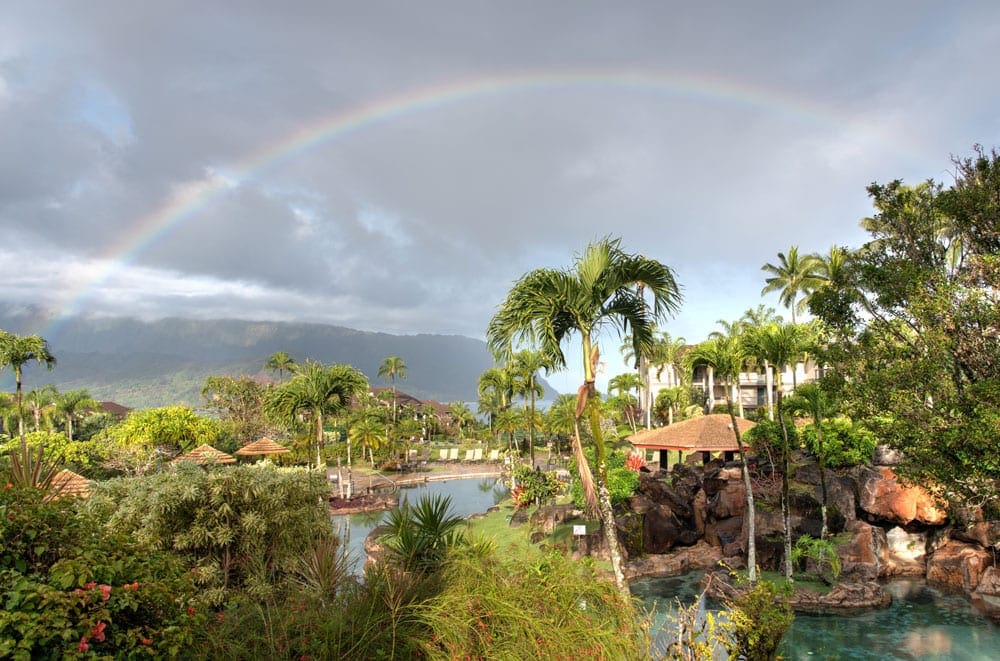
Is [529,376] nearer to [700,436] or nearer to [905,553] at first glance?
[700,436]

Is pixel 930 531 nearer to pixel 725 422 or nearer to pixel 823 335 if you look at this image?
pixel 725 422

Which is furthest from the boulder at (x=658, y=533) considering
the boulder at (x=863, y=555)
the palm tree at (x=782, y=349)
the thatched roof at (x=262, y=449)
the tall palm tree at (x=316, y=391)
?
the thatched roof at (x=262, y=449)

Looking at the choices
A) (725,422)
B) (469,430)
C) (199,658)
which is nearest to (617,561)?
(199,658)

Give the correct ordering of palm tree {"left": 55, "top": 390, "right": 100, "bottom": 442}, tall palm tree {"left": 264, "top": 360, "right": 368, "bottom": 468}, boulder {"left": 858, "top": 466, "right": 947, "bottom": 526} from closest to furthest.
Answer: boulder {"left": 858, "top": 466, "right": 947, "bottom": 526} → tall palm tree {"left": 264, "top": 360, "right": 368, "bottom": 468} → palm tree {"left": 55, "top": 390, "right": 100, "bottom": 442}

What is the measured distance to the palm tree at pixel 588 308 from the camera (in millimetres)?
7520

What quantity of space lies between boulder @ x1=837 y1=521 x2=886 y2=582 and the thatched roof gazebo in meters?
5.49

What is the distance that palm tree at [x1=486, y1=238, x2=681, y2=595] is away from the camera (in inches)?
296

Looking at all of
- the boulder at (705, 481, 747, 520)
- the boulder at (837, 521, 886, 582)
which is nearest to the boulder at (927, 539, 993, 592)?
the boulder at (837, 521, 886, 582)

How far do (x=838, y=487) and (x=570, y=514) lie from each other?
23.5ft

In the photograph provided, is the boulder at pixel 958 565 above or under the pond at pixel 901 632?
above

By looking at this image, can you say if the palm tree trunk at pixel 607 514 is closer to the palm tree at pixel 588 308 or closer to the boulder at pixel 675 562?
the palm tree at pixel 588 308

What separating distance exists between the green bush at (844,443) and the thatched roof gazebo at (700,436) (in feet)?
9.99

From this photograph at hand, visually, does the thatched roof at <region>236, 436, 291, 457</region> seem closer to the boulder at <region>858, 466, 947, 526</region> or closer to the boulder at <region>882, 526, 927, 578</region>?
the boulder at <region>858, 466, 947, 526</region>

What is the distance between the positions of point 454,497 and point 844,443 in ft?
56.0
